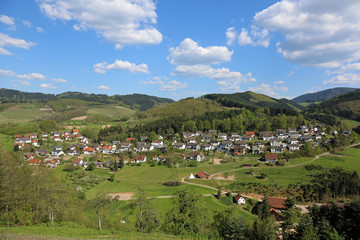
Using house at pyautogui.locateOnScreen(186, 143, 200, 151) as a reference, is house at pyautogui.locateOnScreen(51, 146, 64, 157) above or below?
below

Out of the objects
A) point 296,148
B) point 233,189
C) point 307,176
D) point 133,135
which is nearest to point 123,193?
point 233,189

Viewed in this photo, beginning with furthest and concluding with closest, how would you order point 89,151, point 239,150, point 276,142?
1. point 89,151
2. point 276,142
3. point 239,150

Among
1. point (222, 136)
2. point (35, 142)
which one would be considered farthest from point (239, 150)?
point (35, 142)

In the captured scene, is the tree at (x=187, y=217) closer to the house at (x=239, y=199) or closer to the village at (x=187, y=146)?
the house at (x=239, y=199)

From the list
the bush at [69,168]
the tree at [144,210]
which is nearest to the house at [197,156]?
the bush at [69,168]

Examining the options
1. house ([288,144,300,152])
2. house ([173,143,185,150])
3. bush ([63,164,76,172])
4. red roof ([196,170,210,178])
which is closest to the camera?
red roof ([196,170,210,178])

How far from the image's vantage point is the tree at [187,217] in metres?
20.6

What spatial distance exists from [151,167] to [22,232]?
5169cm

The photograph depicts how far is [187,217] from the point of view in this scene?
21.0 m

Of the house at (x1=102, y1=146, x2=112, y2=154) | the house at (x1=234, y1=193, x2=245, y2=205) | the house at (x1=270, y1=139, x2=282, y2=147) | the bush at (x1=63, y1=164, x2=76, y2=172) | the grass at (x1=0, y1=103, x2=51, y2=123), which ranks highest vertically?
the grass at (x1=0, y1=103, x2=51, y2=123)

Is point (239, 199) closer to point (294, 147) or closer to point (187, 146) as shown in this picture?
point (294, 147)

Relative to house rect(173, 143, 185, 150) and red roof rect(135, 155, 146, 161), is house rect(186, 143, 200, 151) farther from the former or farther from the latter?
red roof rect(135, 155, 146, 161)

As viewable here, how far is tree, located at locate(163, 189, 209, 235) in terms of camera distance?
20558 mm

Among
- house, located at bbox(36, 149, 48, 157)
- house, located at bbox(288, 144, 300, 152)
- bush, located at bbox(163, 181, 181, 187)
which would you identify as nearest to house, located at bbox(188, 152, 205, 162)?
bush, located at bbox(163, 181, 181, 187)
